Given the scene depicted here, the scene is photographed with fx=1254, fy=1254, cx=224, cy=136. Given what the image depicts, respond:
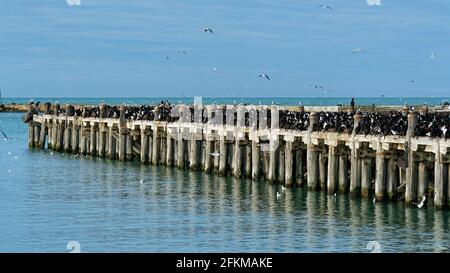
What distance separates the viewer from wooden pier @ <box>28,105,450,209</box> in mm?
40500

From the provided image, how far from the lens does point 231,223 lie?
133ft

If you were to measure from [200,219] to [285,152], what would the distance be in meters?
8.39

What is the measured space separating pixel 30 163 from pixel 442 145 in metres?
37.4

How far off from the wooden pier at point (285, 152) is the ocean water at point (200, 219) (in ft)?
2.17

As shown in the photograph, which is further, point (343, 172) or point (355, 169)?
point (343, 172)

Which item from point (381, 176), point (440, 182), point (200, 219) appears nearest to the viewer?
point (440, 182)

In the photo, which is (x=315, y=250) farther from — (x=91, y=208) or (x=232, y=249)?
(x=91, y=208)

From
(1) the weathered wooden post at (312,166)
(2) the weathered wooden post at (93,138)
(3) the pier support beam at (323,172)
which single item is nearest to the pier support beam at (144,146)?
(2) the weathered wooden post at (93,138)

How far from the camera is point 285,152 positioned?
49.1 metres

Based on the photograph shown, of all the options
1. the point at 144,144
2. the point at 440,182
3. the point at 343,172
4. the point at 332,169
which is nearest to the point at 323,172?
the point at 332,169

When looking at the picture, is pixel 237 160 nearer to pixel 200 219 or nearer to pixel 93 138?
pixel 200 219

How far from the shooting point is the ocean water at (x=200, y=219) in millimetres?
36250
